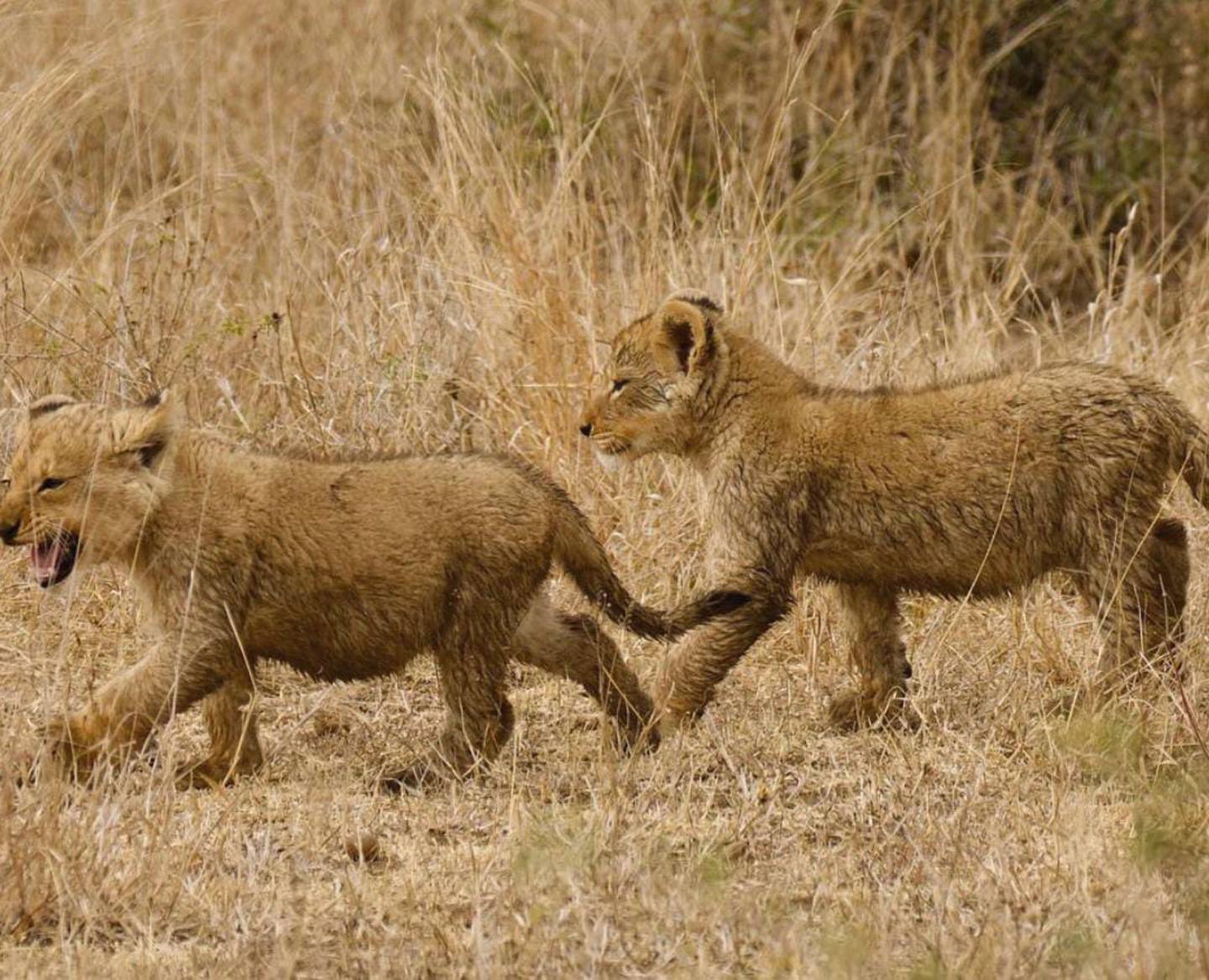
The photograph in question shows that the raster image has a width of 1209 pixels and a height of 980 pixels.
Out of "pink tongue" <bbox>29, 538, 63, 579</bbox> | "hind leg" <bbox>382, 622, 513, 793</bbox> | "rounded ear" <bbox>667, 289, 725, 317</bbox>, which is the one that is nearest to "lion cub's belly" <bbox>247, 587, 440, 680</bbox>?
"hind leg" <bbox>382, 622, 513, 793</bbox>

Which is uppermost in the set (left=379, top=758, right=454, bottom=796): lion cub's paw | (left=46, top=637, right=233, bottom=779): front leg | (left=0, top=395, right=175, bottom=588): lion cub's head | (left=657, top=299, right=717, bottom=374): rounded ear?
(left=0, top=395, right=175, bottom=588): lion cub's head

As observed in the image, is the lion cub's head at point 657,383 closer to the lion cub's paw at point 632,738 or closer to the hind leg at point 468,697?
the lion cub's paw at point 632,738

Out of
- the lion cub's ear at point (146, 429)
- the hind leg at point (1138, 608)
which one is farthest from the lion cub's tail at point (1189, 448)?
the lion cub's ear at point (146, 429)

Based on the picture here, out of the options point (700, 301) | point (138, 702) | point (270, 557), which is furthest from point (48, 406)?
point (700, 301)

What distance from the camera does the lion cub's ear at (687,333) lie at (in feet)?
24.9

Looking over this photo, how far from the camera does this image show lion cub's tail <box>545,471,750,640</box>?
6934 millimetres

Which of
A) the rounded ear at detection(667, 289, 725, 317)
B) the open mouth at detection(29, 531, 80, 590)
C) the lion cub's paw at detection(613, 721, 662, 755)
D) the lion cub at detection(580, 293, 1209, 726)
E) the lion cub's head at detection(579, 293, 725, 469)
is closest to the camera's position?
the open mouth at detection(29, 531, 80, 590)

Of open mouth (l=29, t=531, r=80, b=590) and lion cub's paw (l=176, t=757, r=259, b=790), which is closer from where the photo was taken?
open mouth (l=29, t=531, r=80, b=590)

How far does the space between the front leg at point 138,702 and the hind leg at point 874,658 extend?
84.3 inches

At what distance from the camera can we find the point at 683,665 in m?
7.20

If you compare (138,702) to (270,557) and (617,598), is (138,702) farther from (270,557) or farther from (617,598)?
(617,598)

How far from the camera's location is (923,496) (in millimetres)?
7117

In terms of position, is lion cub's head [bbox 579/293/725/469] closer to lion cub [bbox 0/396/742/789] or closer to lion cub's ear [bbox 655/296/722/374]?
lion cub's ear [bbox 655/296/722/374]

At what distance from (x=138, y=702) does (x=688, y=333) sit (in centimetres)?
237
